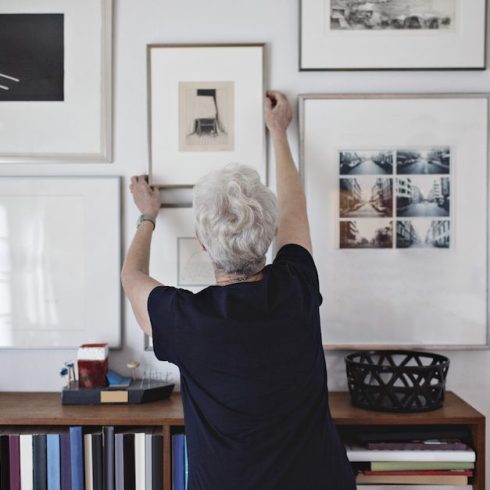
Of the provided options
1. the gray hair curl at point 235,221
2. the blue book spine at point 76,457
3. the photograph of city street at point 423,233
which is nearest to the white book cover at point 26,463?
the blue book spine at point 76,457

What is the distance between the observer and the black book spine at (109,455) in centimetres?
184

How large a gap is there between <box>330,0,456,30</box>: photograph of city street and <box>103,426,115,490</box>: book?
151cm

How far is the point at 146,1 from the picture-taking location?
7.02 feet

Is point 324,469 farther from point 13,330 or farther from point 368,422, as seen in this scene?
point 13,330

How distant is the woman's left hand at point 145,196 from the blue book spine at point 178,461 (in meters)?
0.71

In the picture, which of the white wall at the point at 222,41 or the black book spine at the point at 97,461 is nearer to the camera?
the black book spine at the point at 97,461

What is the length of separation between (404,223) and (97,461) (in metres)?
1.25

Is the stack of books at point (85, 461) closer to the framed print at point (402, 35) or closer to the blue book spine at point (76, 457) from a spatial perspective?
the blue book spine at point (76, 457)

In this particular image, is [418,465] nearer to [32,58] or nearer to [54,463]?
[54,463]

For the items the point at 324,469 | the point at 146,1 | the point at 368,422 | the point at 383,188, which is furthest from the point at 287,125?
the point at 324,469

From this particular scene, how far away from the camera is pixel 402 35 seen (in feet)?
6.93

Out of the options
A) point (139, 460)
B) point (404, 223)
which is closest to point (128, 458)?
point (139, 460)

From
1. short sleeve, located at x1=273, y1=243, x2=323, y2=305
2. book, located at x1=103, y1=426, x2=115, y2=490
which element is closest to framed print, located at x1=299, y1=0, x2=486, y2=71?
short sleeve, located at x1=273, y1=243, x2=323, y2=305

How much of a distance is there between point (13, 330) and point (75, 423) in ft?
1.66
